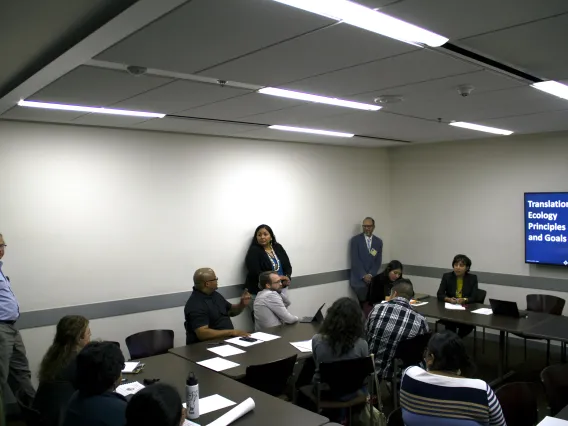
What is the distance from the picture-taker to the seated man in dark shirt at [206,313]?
4121 mm

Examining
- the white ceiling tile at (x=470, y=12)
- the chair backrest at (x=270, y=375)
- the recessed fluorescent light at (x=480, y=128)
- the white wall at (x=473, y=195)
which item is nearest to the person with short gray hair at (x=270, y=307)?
the chair backrest at (x=270, y=375)

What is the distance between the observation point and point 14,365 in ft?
13.4

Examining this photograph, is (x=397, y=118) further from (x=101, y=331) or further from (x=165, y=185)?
(x=101, y=331)

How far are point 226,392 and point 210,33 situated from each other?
2002 mm

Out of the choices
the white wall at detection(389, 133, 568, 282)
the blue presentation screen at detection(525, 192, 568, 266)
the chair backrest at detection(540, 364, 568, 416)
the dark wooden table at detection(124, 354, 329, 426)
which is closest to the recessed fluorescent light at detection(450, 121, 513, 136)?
the white wall at detection(389, 133, 568, 282)

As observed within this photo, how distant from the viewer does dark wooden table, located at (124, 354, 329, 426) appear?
2.46 m

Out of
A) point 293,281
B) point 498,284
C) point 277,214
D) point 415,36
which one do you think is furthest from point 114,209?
point 498,284

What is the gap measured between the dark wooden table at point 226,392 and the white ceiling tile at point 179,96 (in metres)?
1.90

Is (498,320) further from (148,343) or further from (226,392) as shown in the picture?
(148,343)

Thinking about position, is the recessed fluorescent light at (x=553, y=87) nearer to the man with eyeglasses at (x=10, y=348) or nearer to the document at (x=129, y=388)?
the document at (x=129, y=388)

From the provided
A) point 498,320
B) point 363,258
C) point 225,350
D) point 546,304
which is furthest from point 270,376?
point 363,258

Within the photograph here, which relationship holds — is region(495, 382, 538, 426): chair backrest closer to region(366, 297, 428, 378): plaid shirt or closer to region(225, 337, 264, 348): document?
region(366, 297, 428, 378): plaid shirt

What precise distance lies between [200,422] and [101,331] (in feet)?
9.37

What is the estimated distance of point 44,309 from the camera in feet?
15.0
